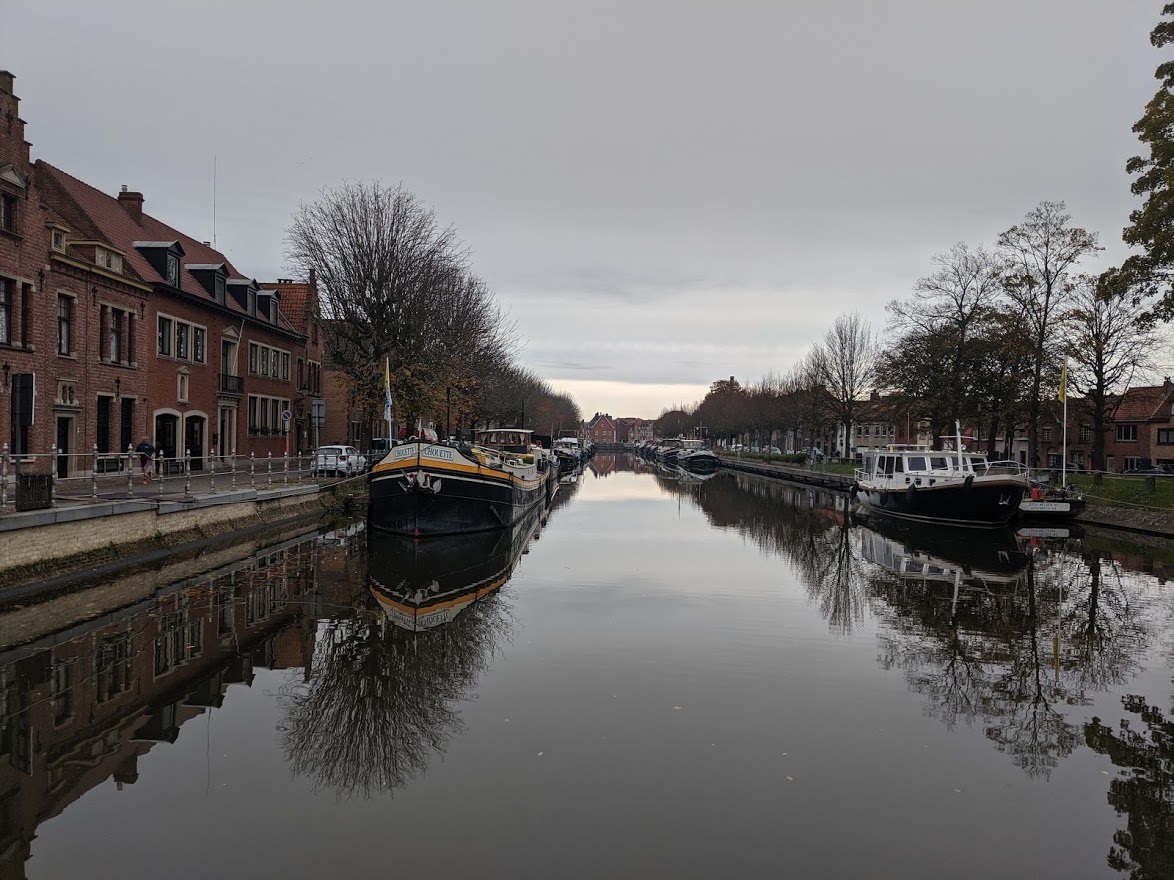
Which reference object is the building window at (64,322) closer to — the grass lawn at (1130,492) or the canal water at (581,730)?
the canal water at (581,730)

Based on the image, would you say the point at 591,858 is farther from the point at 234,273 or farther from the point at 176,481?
the point at 234,273

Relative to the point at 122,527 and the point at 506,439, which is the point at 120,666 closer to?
the point at 122,527

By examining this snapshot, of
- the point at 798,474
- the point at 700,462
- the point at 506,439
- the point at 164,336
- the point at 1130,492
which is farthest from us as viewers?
the point at 700,462

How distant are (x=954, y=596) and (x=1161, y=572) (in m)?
7.38

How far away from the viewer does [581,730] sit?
334 inches

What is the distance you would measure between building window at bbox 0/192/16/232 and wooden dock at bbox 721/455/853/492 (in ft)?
133

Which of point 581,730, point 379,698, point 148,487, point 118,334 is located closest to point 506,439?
point 118,334

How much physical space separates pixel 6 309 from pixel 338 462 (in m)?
14.3

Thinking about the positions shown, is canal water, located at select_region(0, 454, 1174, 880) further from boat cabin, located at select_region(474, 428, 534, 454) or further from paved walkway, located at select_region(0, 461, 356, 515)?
boat cabin, located at select_region(474, 428, 534, 454)

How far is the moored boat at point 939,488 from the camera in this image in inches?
1089

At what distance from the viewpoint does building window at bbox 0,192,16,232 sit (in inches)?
895

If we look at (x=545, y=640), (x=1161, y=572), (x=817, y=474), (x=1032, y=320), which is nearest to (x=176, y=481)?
(x=545, y=640)

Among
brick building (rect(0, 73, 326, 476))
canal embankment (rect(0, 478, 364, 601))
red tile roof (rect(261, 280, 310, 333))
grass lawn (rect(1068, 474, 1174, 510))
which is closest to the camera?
canal embankment (rect(0, 478, 364, 601))

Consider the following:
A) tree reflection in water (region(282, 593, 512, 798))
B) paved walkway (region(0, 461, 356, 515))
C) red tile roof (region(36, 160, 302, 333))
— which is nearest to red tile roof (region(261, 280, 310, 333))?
red tile roof (region(36, 160, 302, 333))
